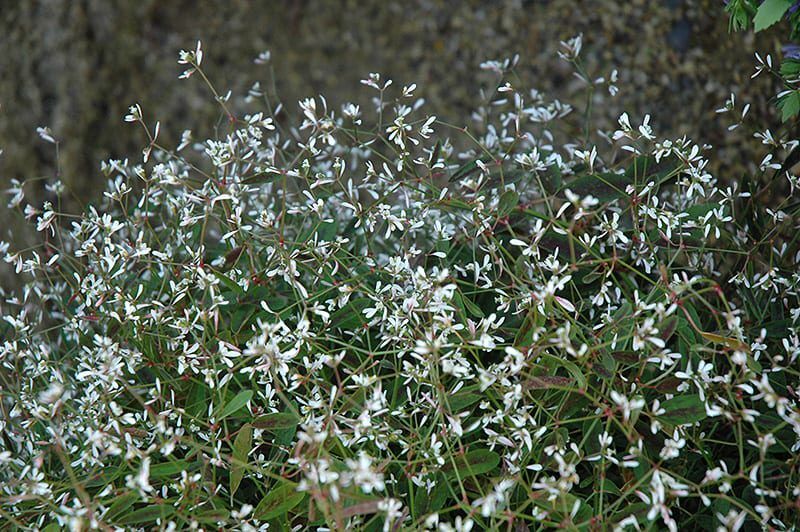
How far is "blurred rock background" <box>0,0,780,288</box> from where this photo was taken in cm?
169

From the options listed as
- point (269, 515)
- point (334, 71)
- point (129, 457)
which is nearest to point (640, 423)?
point (269, 515)

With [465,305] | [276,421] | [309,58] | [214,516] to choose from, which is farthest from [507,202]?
[309,58]

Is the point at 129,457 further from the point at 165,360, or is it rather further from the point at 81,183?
the point at 81,183

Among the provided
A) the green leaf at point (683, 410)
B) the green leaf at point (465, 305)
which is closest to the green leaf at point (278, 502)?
the green leaf at point (465, 305)

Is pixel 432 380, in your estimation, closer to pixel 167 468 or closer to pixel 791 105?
pixel 167 468

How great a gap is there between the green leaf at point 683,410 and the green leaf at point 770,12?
0.43 meters

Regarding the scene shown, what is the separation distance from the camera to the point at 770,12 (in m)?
0.91

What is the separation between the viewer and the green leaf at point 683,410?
0.78 metres

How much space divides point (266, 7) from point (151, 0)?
0.89ft

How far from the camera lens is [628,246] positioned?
3.20ft

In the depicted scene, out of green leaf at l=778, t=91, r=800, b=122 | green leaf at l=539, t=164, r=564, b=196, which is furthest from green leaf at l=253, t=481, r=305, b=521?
green leaf at l=778, t=91, r=800, b=122

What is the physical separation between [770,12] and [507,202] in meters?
0.37

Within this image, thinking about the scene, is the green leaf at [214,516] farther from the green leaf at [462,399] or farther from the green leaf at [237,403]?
the green leaf at [462,399]

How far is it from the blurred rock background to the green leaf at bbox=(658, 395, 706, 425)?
95 cm
